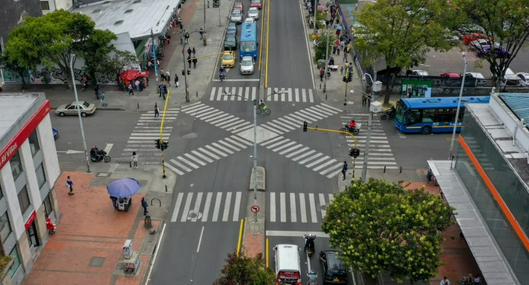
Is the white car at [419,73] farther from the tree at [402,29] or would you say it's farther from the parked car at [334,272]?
the parked car at [334,272]

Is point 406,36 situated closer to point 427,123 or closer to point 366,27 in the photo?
point 366,27

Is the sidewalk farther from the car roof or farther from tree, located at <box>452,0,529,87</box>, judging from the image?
tree, located at <box>452,0,529,87</box>

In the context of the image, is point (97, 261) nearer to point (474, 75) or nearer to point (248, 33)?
point (248, 33)

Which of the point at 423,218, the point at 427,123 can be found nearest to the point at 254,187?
the point at 423,218

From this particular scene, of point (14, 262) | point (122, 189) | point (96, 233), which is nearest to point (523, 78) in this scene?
point (122, 189)

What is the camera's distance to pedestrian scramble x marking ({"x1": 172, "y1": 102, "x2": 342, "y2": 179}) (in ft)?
177

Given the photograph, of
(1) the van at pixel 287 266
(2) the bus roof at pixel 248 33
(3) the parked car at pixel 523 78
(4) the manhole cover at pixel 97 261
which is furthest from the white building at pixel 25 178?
(3) the parked car at pixel 523 78

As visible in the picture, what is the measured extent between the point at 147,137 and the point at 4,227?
954 inches

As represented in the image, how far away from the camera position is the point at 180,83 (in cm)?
7281

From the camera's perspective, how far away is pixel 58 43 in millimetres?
63750

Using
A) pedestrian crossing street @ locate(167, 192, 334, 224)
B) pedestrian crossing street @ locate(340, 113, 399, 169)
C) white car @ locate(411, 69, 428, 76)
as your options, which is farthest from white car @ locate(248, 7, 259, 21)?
pedestrian crossing street @ locate(167, 192, 334, 224)

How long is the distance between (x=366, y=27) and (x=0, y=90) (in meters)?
45.4

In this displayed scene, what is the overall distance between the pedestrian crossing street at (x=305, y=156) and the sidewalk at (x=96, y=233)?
462 inches

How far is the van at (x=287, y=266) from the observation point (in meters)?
37.4
